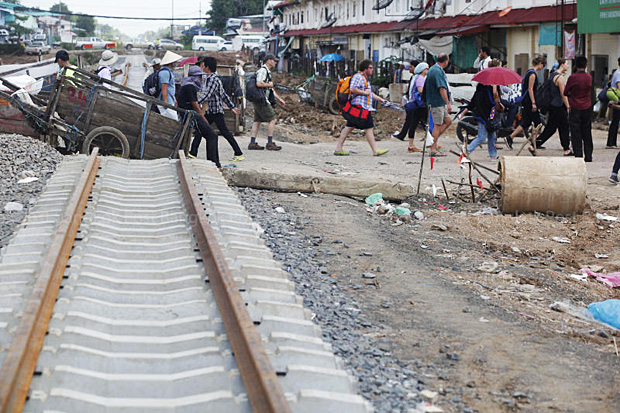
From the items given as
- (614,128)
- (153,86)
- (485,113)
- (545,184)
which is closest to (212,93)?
(153,86)

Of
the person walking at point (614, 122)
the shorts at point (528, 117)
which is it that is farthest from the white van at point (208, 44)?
the shorts at point (528, 117)

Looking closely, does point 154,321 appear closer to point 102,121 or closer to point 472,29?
point 102,121

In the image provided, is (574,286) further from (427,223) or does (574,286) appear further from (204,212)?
(204,212)

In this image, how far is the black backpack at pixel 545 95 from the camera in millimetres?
14141

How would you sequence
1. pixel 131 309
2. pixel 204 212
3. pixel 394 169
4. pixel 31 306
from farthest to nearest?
pixel 394 169 → pixel 204 212 → pixel 131 309 → pixel 31 306

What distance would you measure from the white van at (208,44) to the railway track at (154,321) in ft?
259

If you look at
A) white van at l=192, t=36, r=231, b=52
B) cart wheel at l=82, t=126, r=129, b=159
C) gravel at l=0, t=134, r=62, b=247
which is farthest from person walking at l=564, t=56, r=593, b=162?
white van at l=192, t=36, r=231, b=52

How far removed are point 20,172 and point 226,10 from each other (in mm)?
95904

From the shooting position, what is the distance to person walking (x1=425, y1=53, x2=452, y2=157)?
13656 mm

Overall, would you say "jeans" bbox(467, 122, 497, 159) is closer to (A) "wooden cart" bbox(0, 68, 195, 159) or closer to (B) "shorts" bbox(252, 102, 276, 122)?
(B) "shorts" bbox(252, 102, 276, 122)

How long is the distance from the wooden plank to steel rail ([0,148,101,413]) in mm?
3741

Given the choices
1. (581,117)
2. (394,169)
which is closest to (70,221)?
(394,169)

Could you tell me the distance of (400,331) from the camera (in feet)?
17.4

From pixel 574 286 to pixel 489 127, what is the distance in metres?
7.40
